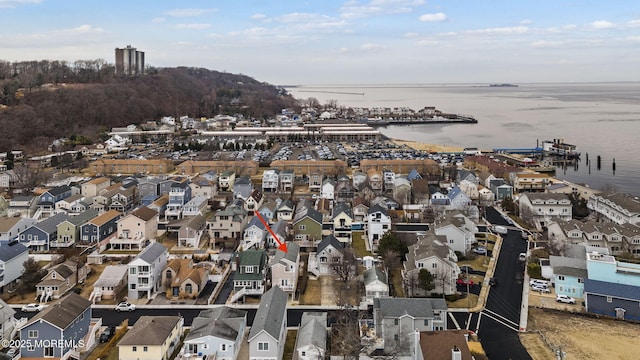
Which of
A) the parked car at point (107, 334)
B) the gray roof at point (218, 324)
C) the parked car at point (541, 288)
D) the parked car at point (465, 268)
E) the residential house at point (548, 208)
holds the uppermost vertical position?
the residential house at point (548, 208)

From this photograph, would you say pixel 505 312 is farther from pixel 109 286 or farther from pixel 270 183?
pixel 270 183

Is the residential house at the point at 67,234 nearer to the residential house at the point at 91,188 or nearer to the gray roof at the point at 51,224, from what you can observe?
the gray roof at the point at 51,224

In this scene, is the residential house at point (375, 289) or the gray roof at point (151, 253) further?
the gray roof at point (151, 253)

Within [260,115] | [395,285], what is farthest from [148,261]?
[260,115]

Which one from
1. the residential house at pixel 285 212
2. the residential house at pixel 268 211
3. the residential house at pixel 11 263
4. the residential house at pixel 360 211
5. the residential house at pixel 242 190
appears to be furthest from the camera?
the residential house at pixel 242 190

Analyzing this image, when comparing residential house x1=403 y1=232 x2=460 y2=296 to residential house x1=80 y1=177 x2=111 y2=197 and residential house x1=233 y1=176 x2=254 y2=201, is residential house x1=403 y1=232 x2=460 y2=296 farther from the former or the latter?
residential house x1=80 y1=177 x2=111 y2=197

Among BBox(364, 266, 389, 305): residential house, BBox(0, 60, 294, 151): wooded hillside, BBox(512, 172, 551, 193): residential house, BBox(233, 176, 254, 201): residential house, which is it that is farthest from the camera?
BBox(0, 60, 294, 151): wooded hillside

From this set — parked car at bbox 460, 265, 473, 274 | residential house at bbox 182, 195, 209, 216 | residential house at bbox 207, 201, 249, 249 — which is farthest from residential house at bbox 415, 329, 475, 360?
residential house at bbox 182, 195, 209, 216

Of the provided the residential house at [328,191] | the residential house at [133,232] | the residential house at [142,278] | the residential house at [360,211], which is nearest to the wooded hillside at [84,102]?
the residential house at [133,232]
